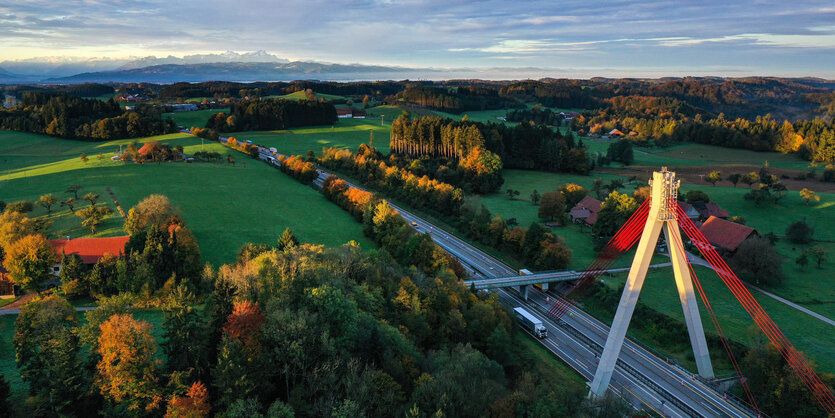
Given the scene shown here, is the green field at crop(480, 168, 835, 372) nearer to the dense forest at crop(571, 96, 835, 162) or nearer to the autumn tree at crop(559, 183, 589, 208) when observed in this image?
the autumn tree at crop(559, 183, 589, 208)

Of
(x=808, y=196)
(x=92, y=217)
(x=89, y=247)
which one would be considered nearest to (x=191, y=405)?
(x=89, y=247)

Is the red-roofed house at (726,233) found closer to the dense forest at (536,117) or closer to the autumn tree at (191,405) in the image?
the autumn tree at (191,405)

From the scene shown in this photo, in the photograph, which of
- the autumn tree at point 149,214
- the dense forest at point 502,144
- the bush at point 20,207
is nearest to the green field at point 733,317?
the autumn tree at point 149,214

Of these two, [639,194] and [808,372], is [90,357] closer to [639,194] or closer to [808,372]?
[808,372]

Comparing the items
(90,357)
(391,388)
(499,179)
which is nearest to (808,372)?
(391,388)

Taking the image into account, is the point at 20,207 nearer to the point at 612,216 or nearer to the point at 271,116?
the point at 612,216

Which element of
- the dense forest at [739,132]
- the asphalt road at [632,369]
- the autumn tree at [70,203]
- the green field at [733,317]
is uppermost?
the dense forest at [739,132]
